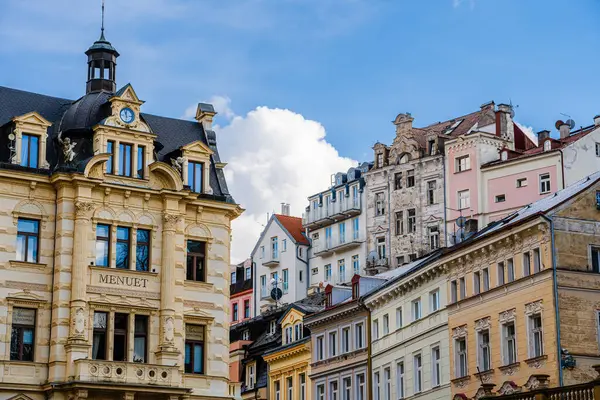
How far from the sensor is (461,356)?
6525 cm

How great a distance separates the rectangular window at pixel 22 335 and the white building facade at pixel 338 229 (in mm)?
58661

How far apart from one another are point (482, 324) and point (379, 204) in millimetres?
50480

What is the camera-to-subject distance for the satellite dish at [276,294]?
116812 millimetres

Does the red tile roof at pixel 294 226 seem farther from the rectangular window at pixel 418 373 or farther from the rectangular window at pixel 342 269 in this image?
the rectangular window at pixel 418 373

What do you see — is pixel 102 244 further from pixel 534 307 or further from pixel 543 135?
pixel 543 135

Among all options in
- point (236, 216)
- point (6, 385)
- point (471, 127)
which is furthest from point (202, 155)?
point (471, 127)

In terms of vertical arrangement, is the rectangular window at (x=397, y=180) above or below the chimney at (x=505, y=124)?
below

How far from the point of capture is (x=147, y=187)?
6097 cm

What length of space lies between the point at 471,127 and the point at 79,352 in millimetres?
58285

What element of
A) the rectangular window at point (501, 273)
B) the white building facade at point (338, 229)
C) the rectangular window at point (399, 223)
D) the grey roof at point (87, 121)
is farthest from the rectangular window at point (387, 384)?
the white building facade at point (338, 229)

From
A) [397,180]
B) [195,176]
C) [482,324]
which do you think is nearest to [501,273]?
[482,324]

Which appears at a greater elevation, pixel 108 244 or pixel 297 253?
pixel 297 253

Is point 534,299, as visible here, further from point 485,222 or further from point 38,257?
point 485,222

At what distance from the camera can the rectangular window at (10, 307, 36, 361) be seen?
2243 inches
